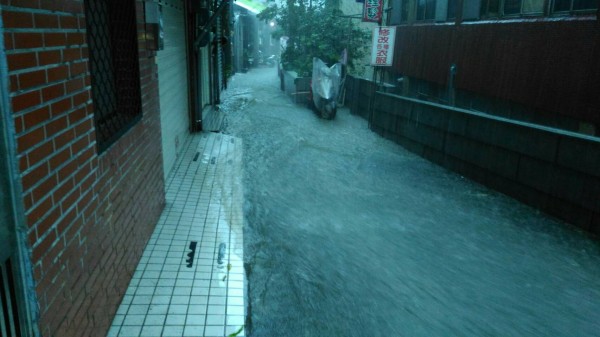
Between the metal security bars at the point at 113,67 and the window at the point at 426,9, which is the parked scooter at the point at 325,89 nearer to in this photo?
the window at the point at 426,9

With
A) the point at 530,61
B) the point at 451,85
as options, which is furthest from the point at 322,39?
the point at 530,61

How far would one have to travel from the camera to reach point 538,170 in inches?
291

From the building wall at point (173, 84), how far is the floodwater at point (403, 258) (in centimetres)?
144

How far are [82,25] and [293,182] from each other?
5.72 meters

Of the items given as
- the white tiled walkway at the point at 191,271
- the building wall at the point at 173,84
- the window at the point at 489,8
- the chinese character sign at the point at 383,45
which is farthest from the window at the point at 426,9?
the white tiled walkway at the point at 191,271

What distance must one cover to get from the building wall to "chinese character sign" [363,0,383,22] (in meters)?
9.04

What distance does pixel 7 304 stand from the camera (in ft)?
6.41

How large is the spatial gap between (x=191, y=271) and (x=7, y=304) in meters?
2.67

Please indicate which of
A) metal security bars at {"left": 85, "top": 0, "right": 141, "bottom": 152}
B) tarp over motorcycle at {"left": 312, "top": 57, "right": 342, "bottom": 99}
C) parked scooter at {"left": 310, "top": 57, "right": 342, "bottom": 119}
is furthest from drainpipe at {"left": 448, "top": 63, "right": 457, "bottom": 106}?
metal security bars at {"left": 85, "top": 0, "right": 141, "bottom": 152}

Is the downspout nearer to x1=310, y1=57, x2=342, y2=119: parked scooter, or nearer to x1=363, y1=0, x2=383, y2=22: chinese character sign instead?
x1=310, y1=57, x2=342, y2=119: parked scooter

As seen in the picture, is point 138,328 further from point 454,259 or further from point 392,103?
point 392,103

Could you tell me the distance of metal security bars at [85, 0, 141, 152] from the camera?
3480mm

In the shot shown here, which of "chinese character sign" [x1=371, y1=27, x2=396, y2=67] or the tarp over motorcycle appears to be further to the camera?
the tarp over motorcycle

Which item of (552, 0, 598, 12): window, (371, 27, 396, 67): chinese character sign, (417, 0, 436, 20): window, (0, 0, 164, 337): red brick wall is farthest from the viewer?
(417, 0, 436, 20): window
